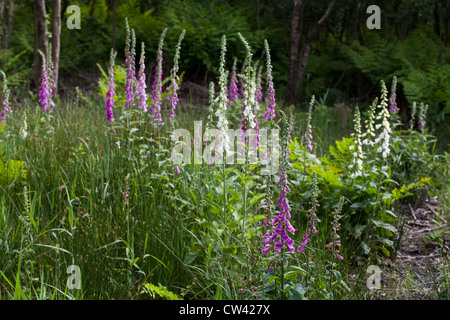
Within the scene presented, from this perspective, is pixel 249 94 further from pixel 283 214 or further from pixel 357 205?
pixel 357 205

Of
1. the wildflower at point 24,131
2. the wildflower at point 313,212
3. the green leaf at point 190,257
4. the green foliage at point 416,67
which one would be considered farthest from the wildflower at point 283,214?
the green foliage at point 416,67

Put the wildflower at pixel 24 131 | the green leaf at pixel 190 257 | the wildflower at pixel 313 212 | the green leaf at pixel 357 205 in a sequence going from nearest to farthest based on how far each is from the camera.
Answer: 1. the wildflower at pixel 313 212
2. the green leaf at pixel 190 257
3. the green leaf at pixel 357 205
4. the wildflower at pixel 24 131

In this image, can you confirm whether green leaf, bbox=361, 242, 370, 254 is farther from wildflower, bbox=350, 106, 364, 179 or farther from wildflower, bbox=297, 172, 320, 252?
wildflower, bbox=297, 172, 320, 252

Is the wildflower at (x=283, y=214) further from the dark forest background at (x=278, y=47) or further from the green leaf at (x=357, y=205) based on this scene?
the dark forest background at (x=278, y=47)

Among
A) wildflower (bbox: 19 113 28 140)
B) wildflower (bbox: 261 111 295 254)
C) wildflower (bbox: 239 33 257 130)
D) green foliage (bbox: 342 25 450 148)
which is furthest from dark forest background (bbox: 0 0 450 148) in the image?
wildflower (bbox: 261 111 295 254)

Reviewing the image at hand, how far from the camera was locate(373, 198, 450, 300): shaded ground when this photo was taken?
288 cm

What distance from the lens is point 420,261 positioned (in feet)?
12.1

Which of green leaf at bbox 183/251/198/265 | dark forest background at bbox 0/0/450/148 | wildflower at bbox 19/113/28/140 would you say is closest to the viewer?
green leaf at bbox 183/251/198/265

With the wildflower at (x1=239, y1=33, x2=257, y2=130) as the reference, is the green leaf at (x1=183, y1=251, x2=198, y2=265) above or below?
below

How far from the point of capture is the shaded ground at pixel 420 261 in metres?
2.88

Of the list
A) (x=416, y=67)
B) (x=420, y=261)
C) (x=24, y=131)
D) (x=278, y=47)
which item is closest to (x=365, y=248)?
(x=420, y=261)

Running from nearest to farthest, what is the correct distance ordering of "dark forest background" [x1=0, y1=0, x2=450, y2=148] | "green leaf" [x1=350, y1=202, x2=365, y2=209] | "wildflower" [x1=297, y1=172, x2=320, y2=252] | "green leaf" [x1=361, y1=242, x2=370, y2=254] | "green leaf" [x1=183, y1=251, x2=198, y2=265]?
"wildflower" [x1=297, y1=172, x2=320, y2=252] → "green leaf" [x1=183, y1=251, x2=198, y2=265] → "green leaf" [x1=361, y1=242, x2=370, y2=254] → "green leaf" [x1=350, y1=202, x2=365, y2=209] → "dark forest background" [x1=0, y1=0, x2=450, y2=148]

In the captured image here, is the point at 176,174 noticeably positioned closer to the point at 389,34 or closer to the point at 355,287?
the point at 355,287
